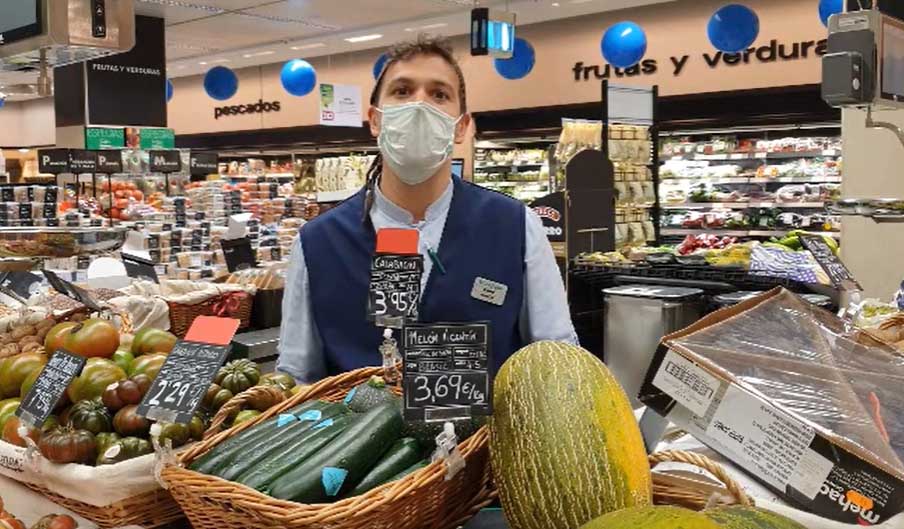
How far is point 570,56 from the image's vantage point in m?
12.2

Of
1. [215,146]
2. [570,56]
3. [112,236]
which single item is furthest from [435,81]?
[215,146]

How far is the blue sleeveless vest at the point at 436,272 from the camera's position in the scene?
2.33m

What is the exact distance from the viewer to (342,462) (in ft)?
4.03

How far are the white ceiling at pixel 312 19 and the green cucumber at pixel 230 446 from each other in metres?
9.40

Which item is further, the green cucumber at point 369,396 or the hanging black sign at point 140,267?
the hanging black sign at point 140,267

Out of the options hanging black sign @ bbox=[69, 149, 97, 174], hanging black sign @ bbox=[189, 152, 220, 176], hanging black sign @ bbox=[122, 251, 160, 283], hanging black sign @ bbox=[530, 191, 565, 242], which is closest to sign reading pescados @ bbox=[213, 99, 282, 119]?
hanging black sign @ bbox=[189, 152, 220, 176]

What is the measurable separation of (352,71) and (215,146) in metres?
4.35

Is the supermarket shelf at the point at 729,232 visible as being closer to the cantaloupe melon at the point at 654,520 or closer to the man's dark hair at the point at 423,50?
the man's dark hair at the point at 423,50

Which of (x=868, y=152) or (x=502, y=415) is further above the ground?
(x=868, y=152)

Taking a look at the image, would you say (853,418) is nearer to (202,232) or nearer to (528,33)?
(202,232)

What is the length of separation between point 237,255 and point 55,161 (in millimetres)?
4664

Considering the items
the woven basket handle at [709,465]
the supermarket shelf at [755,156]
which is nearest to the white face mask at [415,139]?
the woven basket handle at [709,465]

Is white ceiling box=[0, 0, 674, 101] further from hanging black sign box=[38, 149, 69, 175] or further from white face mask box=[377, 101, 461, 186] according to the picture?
white face mask box=[377, 101, 461, 186]

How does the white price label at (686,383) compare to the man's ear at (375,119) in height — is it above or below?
below
